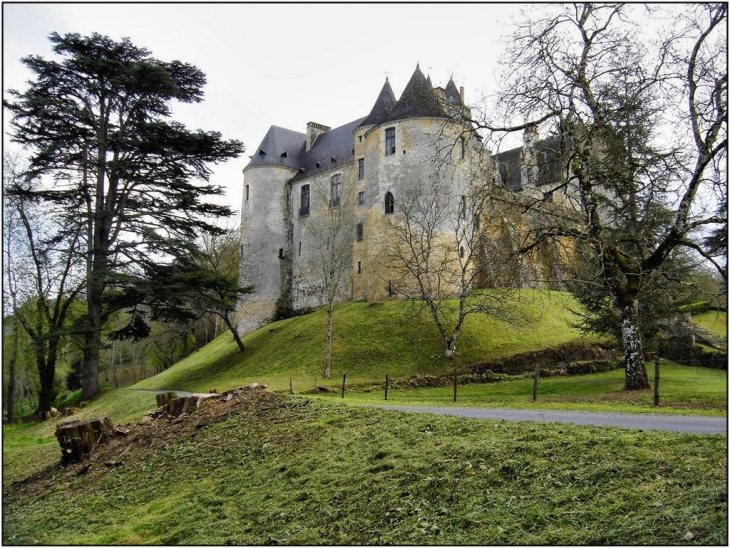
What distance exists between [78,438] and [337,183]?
3176 cm

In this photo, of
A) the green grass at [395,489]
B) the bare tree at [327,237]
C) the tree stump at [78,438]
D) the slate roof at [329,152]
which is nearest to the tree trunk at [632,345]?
the green grass at [395,489]

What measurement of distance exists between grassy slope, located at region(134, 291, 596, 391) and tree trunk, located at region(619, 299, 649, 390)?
1060 centimetres

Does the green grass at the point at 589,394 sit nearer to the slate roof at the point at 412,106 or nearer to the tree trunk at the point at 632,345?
the tree trunk at the point at 632,345

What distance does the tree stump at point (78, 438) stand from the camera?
1198 centimetres

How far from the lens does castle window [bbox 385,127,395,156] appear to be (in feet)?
121

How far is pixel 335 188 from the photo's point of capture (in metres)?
42.2

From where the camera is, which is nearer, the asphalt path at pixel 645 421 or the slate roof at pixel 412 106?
the asphalt path at pixel 645 421

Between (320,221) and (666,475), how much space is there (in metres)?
36.7

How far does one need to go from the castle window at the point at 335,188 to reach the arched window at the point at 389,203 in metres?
5.43

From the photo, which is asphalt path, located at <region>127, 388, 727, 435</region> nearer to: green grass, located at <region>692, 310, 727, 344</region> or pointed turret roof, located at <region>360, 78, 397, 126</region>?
green grass, located at <region>692, 310, 727, 344</region>

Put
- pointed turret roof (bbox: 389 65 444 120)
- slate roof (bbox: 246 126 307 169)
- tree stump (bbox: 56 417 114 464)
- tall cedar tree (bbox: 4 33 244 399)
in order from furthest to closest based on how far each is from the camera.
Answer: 1. slate roof (bbox: 246 126 307 169)
2. pointed turret roof (bbox: 389 65 444 120)
3. tall cedar tree (bbox: 4 33 244 399)
4. tree stump (bbox: 56 417 114 464)

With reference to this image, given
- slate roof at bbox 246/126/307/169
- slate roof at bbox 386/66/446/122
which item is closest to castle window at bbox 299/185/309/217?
slate roof at bbox 246/126/307/169

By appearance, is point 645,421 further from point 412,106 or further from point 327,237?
point 412,106

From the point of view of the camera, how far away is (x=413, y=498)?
6.39m
